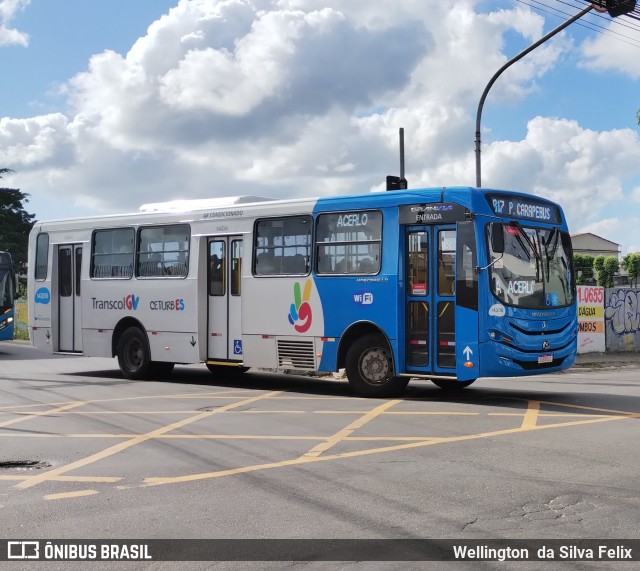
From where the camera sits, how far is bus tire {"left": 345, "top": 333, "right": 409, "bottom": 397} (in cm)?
1300

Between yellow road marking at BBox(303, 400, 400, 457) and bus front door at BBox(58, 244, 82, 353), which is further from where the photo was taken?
bus front door at BBox(58, 244, 82, 353)

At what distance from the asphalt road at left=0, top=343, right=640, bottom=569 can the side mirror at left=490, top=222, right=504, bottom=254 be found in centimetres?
222

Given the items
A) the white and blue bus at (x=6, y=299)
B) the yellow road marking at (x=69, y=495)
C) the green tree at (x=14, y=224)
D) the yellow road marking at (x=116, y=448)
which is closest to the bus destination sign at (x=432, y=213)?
the yellow road marking at (x=116, y=448)

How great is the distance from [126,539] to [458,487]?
2684mm

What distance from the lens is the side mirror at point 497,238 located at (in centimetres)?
1199

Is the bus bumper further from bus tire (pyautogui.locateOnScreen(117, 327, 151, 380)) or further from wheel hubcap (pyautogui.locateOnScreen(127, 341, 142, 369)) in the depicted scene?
wheel hubcap (pyautogui.locateOnScreen(127, 341, 142, 369))

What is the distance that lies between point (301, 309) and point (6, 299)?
1597 cm

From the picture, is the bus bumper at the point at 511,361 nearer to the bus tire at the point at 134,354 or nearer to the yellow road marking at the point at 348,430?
the yellow road marking at the point at 348,430

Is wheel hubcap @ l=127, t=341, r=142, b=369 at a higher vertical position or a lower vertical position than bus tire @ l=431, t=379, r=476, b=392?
higher

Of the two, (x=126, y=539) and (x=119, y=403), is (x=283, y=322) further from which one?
(x=126, y=539)

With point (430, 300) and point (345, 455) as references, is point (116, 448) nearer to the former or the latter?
point (345, 455)

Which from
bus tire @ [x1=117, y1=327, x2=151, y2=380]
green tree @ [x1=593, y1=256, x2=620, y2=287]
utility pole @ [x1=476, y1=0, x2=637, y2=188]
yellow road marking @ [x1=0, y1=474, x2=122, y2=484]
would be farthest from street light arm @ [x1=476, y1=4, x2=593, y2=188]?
green tree @ [x1=593, y1=256, x2=620, y2=287]

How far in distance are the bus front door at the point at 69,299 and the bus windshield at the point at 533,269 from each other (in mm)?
9518

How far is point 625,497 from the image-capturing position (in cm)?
636
